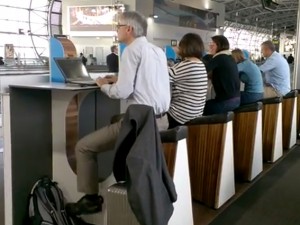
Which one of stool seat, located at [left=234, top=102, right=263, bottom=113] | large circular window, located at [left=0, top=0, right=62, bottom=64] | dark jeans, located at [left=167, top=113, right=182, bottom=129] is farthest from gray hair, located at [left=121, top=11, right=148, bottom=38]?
large circular window, located at [left=0, top=0, right=62, bottom=64]

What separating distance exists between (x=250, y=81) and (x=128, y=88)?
2.30m

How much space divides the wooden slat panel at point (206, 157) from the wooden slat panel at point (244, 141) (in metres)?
0.76

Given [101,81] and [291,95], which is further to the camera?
[291,95]

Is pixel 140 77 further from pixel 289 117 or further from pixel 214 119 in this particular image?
pixel 289 117

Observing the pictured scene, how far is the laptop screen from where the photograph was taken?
99.1 inches

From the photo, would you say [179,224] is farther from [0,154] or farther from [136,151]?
[0,154]

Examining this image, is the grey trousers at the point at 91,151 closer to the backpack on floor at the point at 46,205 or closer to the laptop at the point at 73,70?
the backpack on floor at the point at 46,205

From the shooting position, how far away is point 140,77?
2.23m

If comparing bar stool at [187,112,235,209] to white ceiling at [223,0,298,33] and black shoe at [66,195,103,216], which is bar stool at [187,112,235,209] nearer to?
black shoe at [66,195,103,216]

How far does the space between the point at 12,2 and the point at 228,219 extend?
36.8ft

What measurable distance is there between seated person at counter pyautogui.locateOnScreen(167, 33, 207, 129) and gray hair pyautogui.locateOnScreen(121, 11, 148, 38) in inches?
26.2

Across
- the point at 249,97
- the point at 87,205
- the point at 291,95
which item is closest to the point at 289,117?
the point at 291,95

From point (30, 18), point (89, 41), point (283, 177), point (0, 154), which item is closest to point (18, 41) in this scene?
→ point (30, 18)

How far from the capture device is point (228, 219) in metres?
2.80
